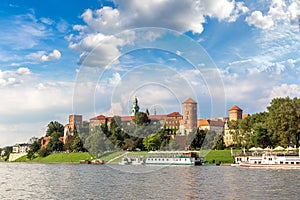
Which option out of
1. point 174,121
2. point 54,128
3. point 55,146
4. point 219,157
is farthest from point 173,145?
point 54,128

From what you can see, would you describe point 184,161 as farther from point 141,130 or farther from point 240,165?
point 141,130

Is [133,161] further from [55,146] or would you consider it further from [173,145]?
[55,146]

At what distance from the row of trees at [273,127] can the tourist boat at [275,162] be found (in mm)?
8606

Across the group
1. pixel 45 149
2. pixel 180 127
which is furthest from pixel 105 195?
pixel 45 149

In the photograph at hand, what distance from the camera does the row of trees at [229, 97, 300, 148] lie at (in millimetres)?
75875

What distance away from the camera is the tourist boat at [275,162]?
64.6 metres

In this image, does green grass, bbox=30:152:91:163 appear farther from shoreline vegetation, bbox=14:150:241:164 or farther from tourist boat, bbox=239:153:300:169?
tourist boat, bbox=239:153:300:169

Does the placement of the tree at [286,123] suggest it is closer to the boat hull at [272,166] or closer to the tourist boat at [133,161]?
the boat hull at [272,166]

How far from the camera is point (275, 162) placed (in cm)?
6625

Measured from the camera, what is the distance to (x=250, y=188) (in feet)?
108


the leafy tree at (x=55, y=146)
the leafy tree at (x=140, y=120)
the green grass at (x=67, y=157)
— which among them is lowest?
the green grass at (x=67, y=157)

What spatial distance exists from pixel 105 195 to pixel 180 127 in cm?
8512

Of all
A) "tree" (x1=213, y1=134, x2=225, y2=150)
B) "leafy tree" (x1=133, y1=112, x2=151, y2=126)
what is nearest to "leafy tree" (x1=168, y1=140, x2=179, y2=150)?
"tree" (x1=213, y1=134, x2=225, y2=150)

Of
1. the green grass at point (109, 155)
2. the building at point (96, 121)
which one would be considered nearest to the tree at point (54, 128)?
the building at point (96, 121)
